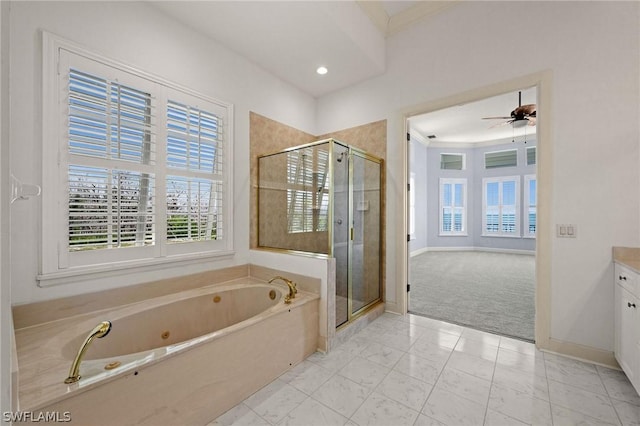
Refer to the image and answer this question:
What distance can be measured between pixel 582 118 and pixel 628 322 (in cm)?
152

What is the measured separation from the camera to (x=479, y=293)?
379 cm

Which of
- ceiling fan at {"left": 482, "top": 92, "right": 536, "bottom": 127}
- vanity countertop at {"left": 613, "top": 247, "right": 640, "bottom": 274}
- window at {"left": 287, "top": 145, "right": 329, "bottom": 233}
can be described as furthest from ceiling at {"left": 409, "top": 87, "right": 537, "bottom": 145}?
vanity countertop at {"left": 613, "top": 247, "right": 640, "bottom": 274}

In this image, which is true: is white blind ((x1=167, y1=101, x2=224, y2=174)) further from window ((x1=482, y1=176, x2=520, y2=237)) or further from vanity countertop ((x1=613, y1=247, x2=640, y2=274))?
window ((x1=482, y1=176, x2=520, y2=237))

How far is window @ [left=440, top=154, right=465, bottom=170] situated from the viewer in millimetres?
7915

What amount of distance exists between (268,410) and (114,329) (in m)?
1.19

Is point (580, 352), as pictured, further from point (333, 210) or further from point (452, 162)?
point (452, 162)

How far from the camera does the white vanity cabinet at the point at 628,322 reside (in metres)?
1.63

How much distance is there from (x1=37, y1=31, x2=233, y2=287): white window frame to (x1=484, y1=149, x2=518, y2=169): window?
8125mm

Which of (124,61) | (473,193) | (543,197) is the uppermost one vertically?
(124,61)

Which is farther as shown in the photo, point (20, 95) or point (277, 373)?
point (277, 373)

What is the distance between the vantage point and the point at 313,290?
240 centimetres

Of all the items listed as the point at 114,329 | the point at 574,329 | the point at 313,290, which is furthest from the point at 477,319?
the point at 114,329

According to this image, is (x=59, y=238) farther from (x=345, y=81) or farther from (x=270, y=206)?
(x=345, y=81)

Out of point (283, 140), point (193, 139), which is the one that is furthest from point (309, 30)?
point (193, 139)
